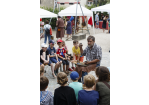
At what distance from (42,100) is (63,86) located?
357 millimetres

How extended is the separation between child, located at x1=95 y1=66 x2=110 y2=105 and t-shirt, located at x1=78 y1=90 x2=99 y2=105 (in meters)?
0.07

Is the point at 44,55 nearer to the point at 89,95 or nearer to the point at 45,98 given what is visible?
the point at 45,98

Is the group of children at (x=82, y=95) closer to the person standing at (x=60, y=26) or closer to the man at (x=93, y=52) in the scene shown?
the man at (x=93, y=52)

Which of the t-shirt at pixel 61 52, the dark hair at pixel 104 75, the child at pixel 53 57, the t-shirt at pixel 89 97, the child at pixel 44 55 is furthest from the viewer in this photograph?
the t-shirt at pixel 61 52

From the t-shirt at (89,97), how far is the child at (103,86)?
0.24ft

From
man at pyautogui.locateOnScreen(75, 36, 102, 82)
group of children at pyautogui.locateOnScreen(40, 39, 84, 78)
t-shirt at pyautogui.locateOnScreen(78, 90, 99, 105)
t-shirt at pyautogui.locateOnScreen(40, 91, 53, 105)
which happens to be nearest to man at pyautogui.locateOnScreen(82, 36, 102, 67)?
man at pyautogui.locateOnScreen(75, 36, 102, 82)

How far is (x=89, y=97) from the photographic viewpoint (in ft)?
7.61

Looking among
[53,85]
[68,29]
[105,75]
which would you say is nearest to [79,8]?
[68,29]

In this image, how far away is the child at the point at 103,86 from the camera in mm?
2334

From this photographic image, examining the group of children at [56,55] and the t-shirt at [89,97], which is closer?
the t-shirt at [89,97]

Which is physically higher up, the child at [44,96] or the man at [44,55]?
the man at [44,55]

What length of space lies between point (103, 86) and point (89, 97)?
0.27 meters

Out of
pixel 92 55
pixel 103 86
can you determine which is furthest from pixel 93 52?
pixel 103 86

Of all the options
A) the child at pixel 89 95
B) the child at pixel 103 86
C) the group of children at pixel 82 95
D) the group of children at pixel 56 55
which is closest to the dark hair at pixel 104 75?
the child at pixel 103 86
